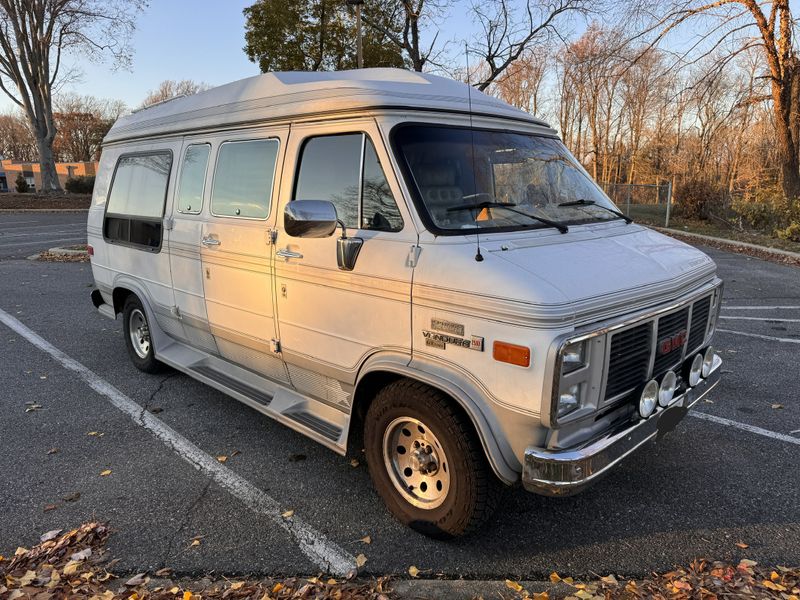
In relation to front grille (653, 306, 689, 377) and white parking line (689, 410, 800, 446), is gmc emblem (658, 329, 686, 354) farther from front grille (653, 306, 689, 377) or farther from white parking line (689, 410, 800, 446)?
white parking line (689, 410, 800, 446)

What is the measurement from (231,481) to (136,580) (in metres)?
0.97

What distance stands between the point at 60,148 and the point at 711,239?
70426 millimetres

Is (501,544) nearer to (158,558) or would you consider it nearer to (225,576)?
(225,576)

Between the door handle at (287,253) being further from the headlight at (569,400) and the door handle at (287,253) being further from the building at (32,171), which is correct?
the building at (32,171)

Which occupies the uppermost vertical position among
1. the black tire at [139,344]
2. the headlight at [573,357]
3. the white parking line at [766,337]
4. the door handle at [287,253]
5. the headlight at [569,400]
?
the door handle at [287,253]

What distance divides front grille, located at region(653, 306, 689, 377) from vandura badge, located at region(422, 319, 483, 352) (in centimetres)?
105

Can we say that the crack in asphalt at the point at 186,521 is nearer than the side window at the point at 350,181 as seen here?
Yes

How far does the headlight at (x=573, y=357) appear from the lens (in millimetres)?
2426

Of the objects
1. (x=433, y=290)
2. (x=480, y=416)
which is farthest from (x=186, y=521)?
(x=433, y=290)

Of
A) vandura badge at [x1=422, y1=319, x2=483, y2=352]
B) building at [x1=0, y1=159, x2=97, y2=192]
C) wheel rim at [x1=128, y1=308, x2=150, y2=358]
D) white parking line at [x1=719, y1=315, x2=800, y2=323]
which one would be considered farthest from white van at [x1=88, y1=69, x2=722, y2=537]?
building at [x1=0, y1=159, x2=97, y2=192]

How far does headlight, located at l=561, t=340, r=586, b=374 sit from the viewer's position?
243 centimetres

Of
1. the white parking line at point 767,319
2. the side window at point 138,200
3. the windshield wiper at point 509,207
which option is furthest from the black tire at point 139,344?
the white parking line at point 767,319

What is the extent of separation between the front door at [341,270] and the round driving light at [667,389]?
139 centimetres

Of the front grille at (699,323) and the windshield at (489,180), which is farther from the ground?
the windshield at (489,180)
